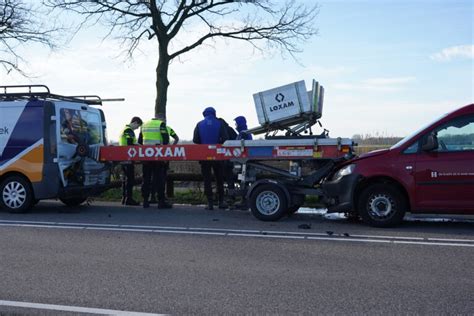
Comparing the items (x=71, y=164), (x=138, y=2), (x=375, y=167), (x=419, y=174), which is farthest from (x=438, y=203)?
(x=138, y=2)

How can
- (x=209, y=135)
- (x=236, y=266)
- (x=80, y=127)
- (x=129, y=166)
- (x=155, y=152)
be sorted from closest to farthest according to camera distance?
(x=236, y=266)
(x=155, y=152)
(x=209, y=135)
(x=80, y=127)
(x=129, y=166)

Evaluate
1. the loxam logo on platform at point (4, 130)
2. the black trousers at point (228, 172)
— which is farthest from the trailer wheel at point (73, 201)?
the black trousers at point (228, 172)

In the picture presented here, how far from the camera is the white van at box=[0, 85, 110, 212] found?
10.4m

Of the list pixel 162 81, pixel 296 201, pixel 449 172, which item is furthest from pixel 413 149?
pixel 162 81

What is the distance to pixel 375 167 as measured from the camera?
8.66 meters

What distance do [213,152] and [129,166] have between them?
2718 millimetres

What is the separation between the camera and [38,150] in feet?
34.1

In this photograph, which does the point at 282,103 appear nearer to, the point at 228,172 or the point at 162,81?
the point at 228,172

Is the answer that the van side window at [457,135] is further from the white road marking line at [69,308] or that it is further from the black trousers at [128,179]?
the black trousers at [128,179]

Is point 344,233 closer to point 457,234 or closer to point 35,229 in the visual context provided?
point 457,234

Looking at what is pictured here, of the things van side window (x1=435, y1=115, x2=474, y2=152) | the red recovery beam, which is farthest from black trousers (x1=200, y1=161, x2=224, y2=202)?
van side window (x1=435, y1=115, x2=474, y2=152)

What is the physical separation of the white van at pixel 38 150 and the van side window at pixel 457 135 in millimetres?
6629

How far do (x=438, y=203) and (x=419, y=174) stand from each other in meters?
0.52

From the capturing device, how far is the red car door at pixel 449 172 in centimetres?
820
